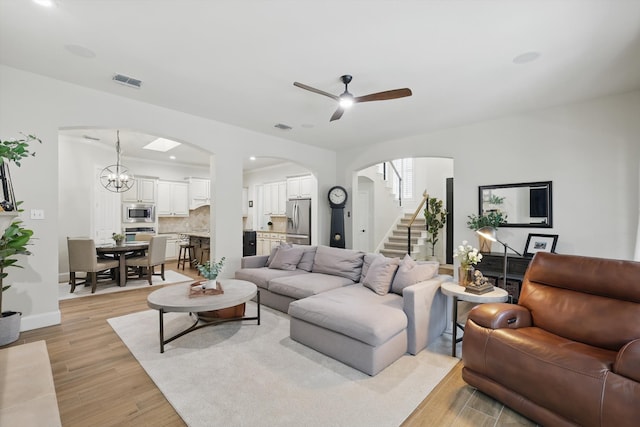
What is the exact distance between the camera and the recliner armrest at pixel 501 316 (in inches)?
82.5

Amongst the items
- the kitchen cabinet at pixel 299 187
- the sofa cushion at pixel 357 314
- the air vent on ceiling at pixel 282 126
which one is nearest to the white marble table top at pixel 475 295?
the sofa cushion at pixel 357 314

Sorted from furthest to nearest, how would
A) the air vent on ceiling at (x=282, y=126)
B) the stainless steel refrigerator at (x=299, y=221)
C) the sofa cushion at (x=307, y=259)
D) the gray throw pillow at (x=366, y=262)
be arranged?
the stainless steel refrigerator at (x=299, y=221) < the air vent on ceiling at (x=282, y=126) < the sofa cushion at (x=307, y=259) < the gray throw pillow at (x=366, y=262)

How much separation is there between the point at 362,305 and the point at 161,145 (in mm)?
5953

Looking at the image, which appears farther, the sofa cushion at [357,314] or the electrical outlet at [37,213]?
the electrical outlet at [37,213]

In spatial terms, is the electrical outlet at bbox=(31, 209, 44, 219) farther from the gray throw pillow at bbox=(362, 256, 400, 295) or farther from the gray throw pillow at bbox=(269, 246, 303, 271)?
the gray throw pillow at bbox=(362, 256, 400, 295)

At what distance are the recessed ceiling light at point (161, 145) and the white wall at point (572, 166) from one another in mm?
5860

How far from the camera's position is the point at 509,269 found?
4.06m

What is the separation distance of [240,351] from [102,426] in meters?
1.15

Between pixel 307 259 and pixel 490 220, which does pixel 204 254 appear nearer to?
pixel 307 259

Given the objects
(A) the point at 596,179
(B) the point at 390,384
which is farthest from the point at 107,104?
(A) the point at 596,179

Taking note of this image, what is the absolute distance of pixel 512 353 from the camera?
189cm

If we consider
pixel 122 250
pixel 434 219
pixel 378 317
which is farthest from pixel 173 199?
pixel 378 317

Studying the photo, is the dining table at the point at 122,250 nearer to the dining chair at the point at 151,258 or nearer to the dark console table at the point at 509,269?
the dining chair at the point at 151,258

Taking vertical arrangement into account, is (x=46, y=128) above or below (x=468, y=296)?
above
